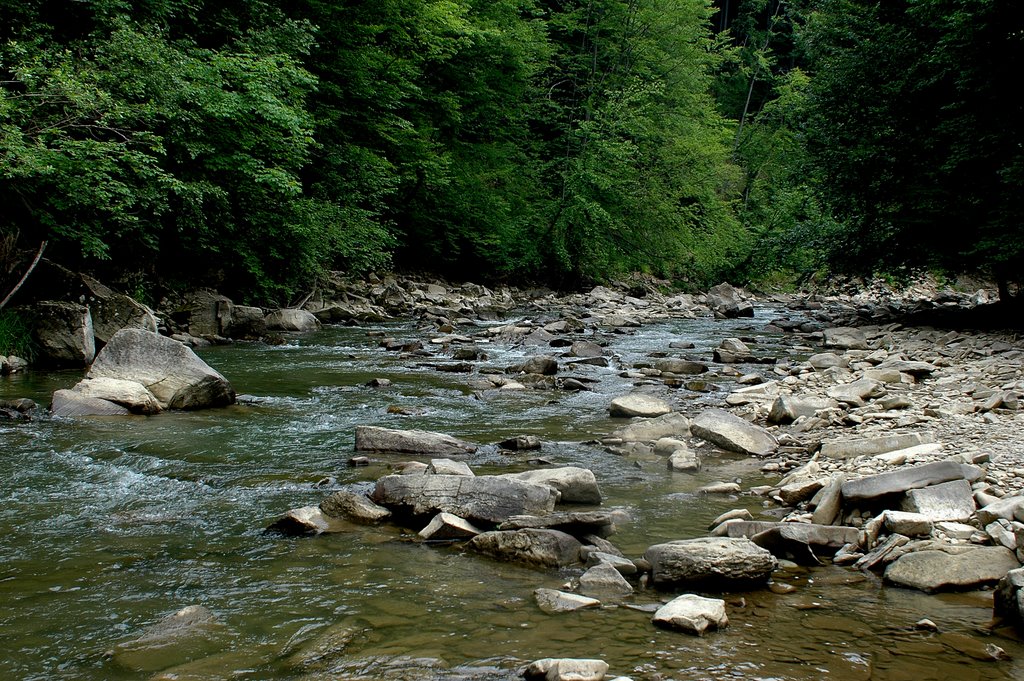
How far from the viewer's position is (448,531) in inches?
186

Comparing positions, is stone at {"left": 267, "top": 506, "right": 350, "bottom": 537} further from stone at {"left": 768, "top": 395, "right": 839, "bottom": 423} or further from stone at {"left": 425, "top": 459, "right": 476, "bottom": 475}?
stone at {"left": 768, "top": 395, "right": 839, "bottom": 423}

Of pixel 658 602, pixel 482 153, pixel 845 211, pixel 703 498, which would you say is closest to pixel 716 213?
pixel 482 153

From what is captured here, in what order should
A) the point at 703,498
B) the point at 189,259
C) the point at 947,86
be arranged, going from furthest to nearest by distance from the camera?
the point at 189,259 < the point at 947,86 < the point at 703,498

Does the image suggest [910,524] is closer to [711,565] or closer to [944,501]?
[944,501]

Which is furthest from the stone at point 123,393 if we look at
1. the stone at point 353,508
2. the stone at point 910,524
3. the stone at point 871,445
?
the stone at point 910,524

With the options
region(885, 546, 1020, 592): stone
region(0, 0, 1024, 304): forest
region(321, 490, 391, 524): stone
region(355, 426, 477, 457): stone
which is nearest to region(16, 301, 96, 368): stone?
region(0, 0, 1024, 304): forest

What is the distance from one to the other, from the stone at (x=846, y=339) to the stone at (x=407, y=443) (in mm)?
9292

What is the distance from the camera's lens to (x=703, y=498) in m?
5.64

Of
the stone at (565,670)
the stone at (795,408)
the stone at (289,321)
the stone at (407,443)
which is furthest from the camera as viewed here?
the stone at (289,321)

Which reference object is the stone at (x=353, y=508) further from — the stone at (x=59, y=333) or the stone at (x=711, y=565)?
the stone at (x=59, y=333)

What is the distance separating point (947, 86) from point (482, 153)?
14.6m

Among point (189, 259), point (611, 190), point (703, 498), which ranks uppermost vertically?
point (611, 190)

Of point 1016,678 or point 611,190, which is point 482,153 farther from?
point 1016,678

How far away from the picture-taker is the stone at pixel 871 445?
19.4 feet
